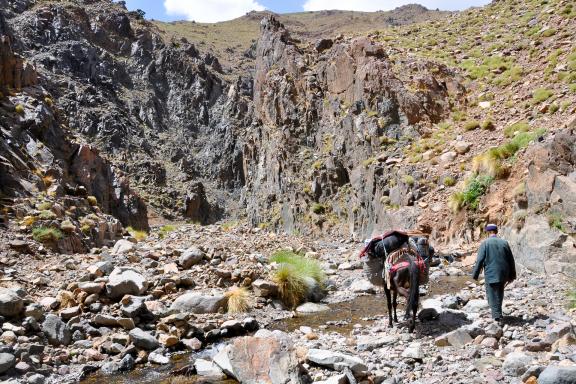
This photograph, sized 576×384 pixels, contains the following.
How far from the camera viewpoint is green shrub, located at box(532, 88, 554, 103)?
19.3 m

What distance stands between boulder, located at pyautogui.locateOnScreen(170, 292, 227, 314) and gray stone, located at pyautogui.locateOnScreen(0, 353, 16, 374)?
11.5ft

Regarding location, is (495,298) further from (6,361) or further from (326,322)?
(6,361)

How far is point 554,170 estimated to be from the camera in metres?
12.7

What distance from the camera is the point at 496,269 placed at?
8.10m

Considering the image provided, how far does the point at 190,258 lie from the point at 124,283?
9.21ft

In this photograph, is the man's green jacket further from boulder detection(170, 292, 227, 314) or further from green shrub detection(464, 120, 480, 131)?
green shrub detection(464, 120, 480, 131)

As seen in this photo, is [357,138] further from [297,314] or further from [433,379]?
→ [433,379]

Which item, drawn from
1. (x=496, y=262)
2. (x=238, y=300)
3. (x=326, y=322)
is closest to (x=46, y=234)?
(x=238, y=300)

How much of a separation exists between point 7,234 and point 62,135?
13521mm

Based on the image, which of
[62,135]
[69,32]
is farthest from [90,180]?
[69,32]

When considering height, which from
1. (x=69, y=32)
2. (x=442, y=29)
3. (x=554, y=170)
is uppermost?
(x=69, y=32)

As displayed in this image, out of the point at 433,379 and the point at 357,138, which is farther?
the point at 357,138

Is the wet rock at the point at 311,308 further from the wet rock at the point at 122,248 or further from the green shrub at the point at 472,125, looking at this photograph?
the green shrub at the point at 472,125

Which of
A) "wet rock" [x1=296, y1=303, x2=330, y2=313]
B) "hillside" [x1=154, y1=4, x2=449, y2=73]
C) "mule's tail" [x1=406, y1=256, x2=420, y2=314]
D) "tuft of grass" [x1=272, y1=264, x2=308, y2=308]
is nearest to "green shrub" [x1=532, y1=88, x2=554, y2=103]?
"tuft of grass" [x1=272, y1=264, x2=308, y2=308]
